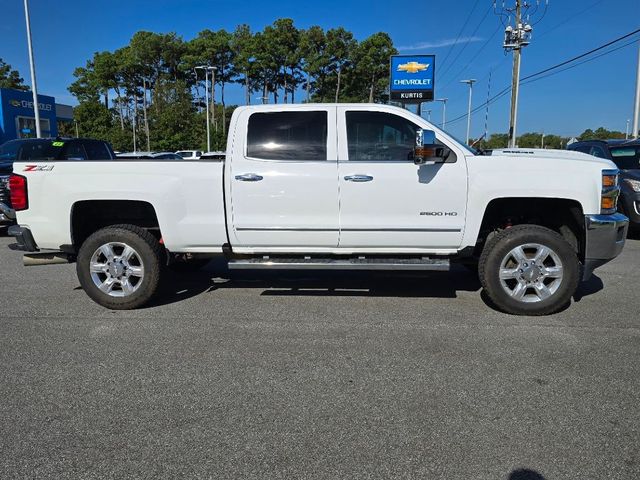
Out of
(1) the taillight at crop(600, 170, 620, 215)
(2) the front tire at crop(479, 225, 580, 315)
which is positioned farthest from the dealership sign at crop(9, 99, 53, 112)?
(1) the taillight at crop(600, 170, 620, 215)

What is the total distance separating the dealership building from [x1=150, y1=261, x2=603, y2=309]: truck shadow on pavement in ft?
113

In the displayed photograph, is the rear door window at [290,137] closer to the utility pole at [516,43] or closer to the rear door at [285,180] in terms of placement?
the rear door at [285,180]

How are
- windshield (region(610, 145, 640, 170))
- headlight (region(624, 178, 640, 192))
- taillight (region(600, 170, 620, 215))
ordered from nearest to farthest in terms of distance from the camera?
taillight (region(600, 170, 620, 215)) < headlight (region(624, 178, 640, 192)) < windshield (region(610, 145, 640, 170))

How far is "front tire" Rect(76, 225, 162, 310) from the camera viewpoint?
16.8ft

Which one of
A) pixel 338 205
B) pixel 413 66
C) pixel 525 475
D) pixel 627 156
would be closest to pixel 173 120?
pixel 413 66

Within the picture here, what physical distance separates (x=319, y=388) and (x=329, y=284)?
2.81 metres

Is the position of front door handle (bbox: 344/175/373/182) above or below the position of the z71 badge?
below

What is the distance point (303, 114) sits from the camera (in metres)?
5.13

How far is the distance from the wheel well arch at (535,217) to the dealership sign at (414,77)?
21.9 metres

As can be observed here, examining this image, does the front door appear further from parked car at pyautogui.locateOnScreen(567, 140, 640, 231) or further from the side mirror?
parked car at pyautogui.locateOnScreen(567, 140, 640, 231)

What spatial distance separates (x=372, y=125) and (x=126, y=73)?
6492 centimetres

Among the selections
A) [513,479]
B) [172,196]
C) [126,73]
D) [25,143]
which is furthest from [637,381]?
[126,73]

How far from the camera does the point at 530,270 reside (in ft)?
16.0

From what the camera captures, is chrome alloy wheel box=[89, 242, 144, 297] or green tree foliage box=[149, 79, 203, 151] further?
green tree foliage box=[149, 79, 203, 151]
